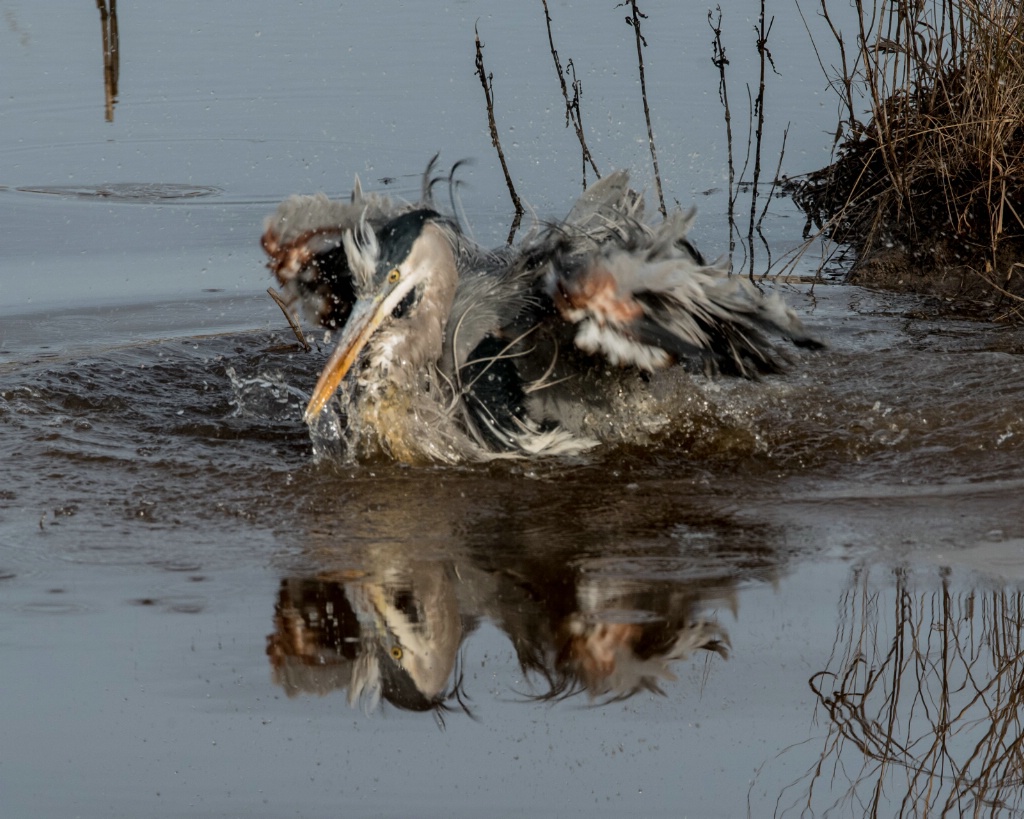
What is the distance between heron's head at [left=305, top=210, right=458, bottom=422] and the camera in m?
5.23

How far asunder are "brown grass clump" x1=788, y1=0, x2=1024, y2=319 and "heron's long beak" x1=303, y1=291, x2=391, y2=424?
2.88 meters

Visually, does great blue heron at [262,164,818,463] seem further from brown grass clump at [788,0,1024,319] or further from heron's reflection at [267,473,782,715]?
brown grass clump at [788,0,1024,319]

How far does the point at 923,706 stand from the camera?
3.37 metres

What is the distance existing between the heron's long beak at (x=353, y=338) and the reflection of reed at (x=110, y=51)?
5.11 metres

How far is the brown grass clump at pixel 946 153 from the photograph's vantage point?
23.2ft

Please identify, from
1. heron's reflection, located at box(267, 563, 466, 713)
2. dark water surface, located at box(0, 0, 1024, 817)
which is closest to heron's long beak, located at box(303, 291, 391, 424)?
dark water surface, located at box(0, 0, 1024, 817)

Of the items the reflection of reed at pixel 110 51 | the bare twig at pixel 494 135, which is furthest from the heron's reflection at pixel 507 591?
the reflection of reed at pixel 110 51

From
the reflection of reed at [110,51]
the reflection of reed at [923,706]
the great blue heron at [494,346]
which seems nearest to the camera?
the reflection of reed at [923,706]

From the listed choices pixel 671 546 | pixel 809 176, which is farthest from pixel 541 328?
pixel 809 176

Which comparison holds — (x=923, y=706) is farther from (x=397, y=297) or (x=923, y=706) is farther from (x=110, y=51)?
(x=110, y=51)

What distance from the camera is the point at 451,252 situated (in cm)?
540

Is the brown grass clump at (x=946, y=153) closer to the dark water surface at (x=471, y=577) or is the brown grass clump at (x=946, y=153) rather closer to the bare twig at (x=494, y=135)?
the dark water surface at (x=471, y=577)

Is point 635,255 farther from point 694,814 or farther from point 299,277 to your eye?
point 694,814

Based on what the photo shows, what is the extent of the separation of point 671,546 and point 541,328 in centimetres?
111
